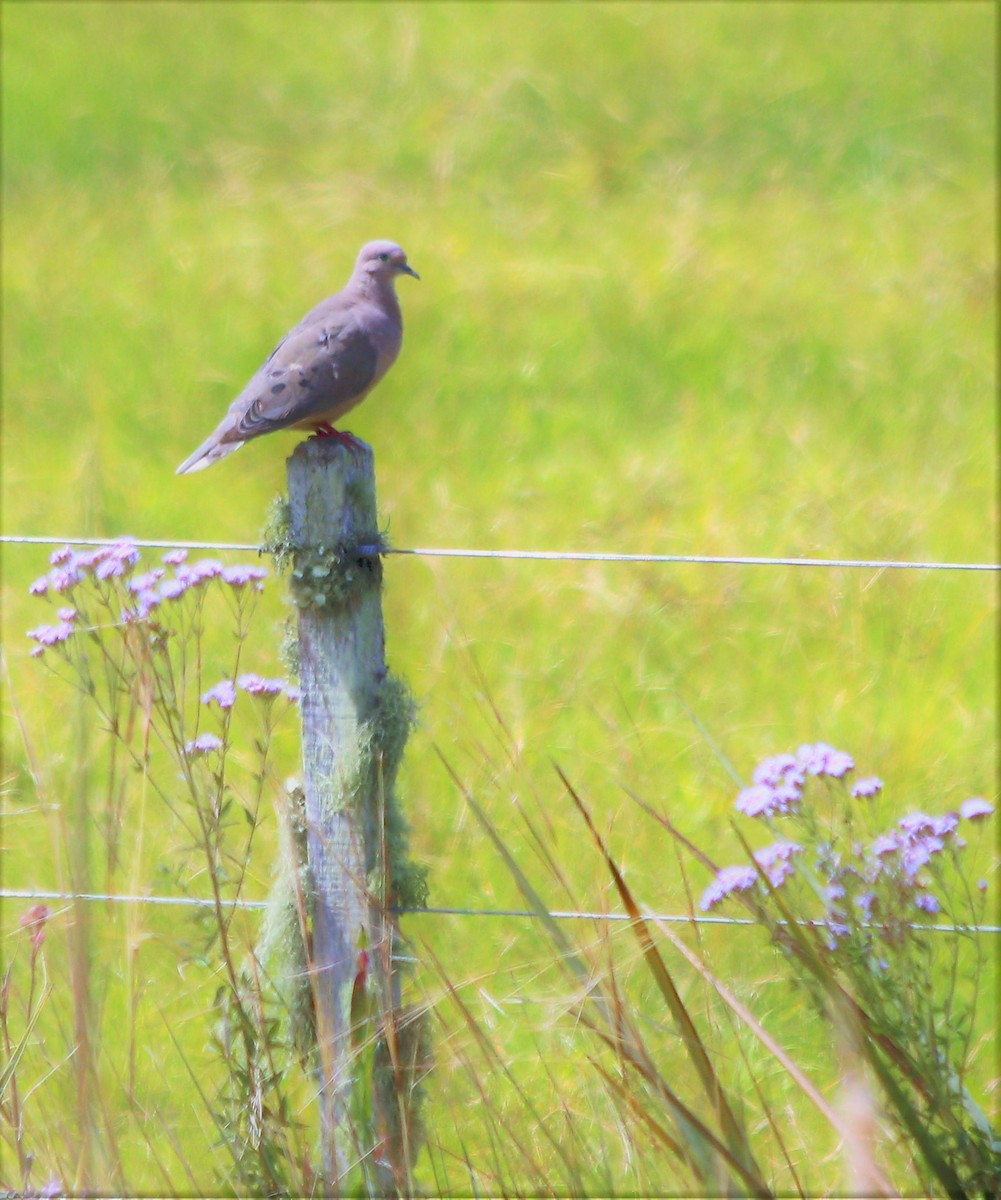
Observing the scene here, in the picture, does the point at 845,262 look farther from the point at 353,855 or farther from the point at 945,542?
the point at 353,855

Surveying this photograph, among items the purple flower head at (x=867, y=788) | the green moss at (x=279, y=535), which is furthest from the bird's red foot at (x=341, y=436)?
the purple flower head at (x=867, y=788)

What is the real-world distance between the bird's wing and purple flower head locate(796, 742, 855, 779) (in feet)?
3.82

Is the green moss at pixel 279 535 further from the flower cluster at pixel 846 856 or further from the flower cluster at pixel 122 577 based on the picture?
the flower cluster at pixel 846 856

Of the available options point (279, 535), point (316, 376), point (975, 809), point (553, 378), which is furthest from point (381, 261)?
point (553, 378)

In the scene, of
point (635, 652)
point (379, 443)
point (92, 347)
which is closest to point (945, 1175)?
point (635, 652)

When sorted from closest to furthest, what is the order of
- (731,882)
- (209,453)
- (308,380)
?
(731,882), (308,380), (209,453)

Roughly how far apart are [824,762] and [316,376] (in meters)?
1.23

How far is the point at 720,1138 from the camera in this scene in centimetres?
183

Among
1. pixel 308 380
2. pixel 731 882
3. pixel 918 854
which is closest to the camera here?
pixel 731 882

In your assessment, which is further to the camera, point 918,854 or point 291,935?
point 291,935

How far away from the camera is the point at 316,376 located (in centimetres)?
297

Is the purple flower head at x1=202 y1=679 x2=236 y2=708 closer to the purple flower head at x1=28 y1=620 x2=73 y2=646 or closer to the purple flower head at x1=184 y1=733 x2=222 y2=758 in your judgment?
the purple flower head at x1=184 y1=733 x2=222 y2=758

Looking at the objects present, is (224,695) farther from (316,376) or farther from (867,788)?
(867,788)

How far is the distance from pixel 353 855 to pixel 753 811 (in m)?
0.62
